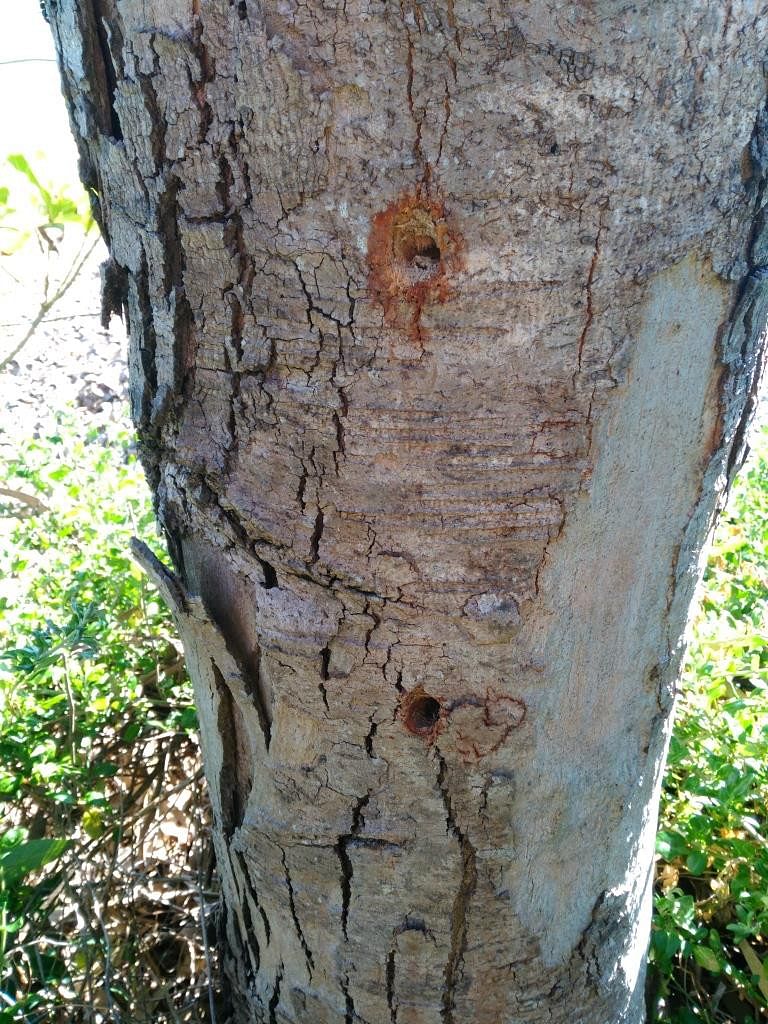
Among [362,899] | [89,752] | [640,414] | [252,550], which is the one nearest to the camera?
[640,414]

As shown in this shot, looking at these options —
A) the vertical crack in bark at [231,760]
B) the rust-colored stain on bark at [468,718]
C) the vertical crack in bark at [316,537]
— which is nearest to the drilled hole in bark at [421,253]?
the vertical crack in bark at [316,537]

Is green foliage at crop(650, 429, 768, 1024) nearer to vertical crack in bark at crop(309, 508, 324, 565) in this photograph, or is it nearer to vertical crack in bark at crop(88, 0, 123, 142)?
vertical crack in bark at crop(309, 508, 324, 565)

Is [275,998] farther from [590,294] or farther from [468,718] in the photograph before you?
[590,294]

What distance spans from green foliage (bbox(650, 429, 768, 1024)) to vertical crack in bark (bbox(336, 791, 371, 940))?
2.27 ft

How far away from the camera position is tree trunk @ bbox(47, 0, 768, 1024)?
874 millimetres

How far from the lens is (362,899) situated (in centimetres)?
128

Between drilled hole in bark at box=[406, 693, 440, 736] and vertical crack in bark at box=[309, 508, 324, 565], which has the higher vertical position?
vertical crack in bark at box=[309, 508, 324, 565]

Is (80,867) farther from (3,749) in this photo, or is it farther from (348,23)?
(348,23)

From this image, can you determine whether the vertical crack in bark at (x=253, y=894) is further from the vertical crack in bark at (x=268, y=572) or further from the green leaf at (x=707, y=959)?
the green leaf at (x=707, y=959)

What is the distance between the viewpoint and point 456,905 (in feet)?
4.15

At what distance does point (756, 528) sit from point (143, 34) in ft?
7.44

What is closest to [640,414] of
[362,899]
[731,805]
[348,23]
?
[348,23]

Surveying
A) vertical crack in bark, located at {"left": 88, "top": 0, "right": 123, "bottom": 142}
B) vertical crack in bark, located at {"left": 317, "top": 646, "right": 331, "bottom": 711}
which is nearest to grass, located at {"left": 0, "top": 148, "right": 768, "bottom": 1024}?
vertical crack in bark, located at {"left": 317, "top": 646, "right": 331, "bottom": 711}

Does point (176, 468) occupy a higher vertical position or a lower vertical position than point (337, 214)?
lower
